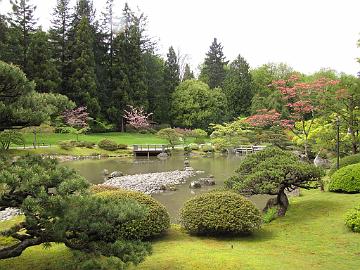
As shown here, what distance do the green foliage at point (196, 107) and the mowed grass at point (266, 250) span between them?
40.7 m

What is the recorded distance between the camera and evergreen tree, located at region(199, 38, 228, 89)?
64750 mm

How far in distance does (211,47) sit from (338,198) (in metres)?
57.2

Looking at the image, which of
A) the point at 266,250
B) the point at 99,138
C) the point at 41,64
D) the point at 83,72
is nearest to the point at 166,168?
the point at 99,138

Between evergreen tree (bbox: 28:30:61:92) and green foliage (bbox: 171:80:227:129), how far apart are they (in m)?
17.2

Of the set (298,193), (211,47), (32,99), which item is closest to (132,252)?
(32,99)

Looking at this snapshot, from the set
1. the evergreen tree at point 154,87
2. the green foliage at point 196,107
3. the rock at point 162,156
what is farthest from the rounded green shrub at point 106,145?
the evergreen tree at point 154,87

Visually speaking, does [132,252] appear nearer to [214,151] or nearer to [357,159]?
[357,159]

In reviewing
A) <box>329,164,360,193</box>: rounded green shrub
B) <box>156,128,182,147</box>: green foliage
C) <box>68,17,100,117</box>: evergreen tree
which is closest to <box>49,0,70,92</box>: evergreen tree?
<box>68,17,100,117</box>: evergreen tree

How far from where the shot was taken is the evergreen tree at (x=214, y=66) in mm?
64750

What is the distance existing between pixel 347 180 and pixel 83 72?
36.8m

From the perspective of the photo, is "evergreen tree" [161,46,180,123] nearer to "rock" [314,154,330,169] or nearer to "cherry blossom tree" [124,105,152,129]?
"cherry blossom tree" [124,105,152,129]

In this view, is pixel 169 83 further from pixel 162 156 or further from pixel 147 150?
pixel 162 156

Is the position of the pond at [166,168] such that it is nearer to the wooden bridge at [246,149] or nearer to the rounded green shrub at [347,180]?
the rounded green shrub at [347,180]

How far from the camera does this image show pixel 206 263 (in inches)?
254
